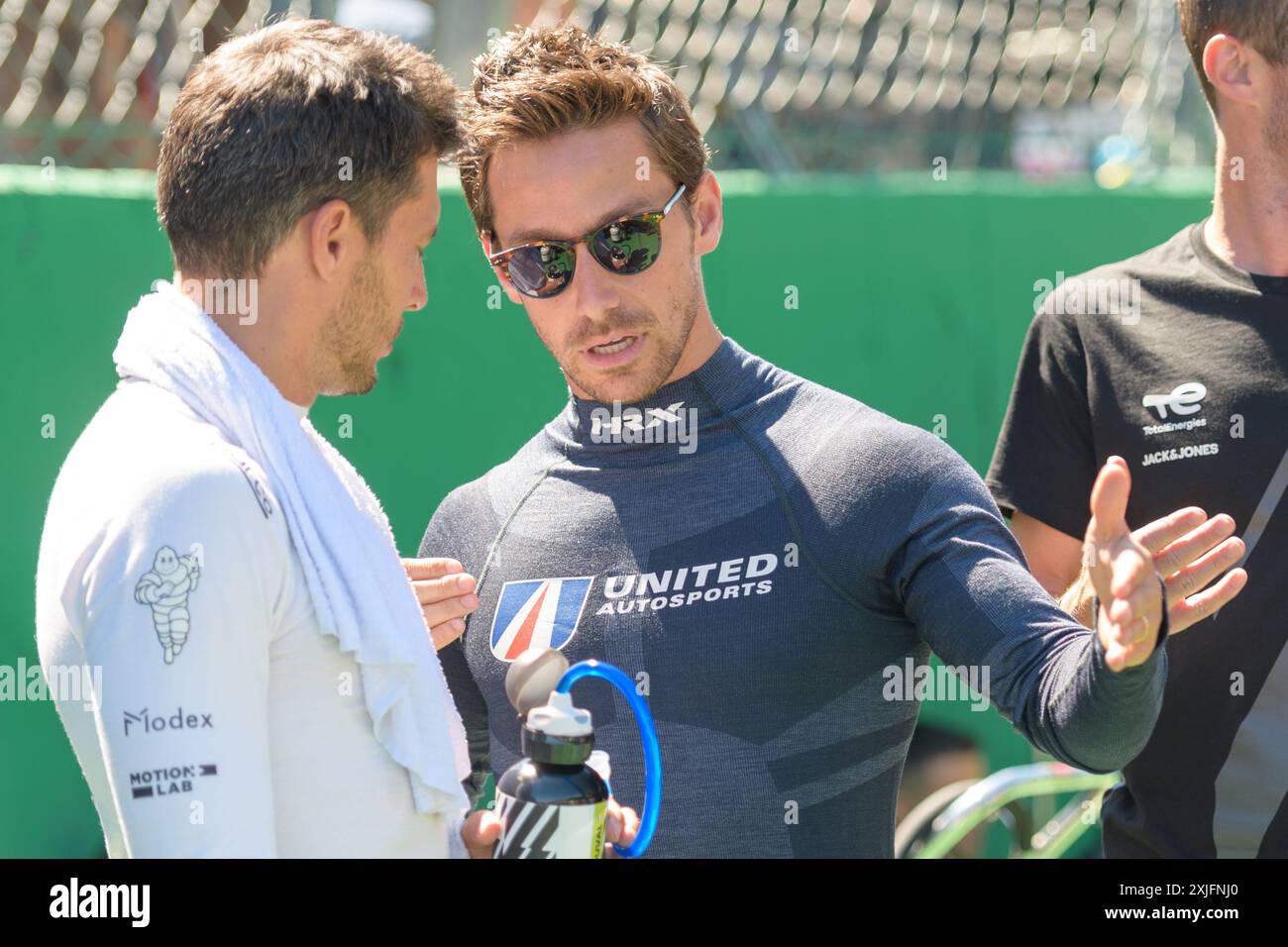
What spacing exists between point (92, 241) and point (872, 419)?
248 centimetres

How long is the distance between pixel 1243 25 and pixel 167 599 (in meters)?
2.13

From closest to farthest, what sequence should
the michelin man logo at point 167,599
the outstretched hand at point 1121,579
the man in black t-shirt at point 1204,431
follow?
the michelin man logo at point 167,599 → the outstretched hand at point 1121,579 → the man in black t-shirt at point 1204,431

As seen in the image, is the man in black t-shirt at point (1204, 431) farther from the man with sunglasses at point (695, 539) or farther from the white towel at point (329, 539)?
the white towel at point (329, 539)

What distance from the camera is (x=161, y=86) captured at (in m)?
4.41

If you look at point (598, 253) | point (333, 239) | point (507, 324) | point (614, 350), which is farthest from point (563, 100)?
point (507, 324)

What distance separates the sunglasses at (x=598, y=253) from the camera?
2607 millimetres

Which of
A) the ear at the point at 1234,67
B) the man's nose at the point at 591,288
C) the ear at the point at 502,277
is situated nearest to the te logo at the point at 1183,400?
the ear at the point at 1234,67

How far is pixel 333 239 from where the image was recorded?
2039 millimetres

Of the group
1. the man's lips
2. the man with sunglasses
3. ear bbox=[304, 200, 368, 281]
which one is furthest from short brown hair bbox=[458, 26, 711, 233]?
ear bbox=[304, 200, 368, 281]

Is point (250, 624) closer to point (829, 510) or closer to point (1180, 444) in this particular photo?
point (829, 510)

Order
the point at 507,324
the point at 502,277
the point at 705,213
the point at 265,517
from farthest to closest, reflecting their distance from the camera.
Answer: the point at 507,324 < the point at 705,213 < the point at 502,277 < the point at 265,517

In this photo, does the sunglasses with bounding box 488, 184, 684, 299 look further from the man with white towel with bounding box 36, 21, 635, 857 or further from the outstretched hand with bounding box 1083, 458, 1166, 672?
the outstretched hand with bounding box 1083, 458, 1166, 672

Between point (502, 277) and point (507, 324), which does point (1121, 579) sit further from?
point (507, 324)
